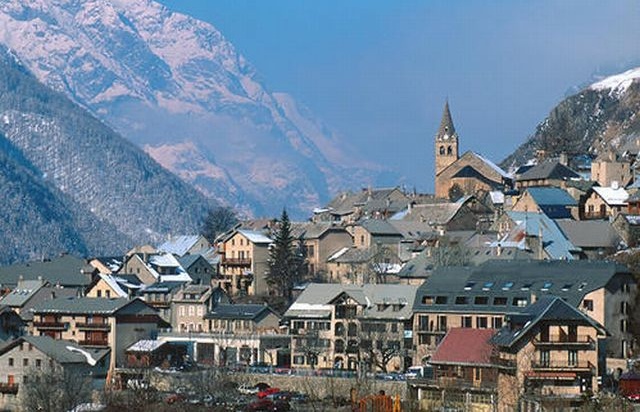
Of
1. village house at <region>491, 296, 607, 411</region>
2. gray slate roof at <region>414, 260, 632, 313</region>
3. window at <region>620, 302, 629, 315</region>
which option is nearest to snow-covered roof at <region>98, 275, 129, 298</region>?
gray slate roof at <region>414, 260, 632, 313</region>

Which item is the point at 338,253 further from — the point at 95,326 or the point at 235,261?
the point at 95,326

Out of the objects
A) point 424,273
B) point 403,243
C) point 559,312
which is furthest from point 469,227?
point 559,312

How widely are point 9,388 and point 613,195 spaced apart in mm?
54596

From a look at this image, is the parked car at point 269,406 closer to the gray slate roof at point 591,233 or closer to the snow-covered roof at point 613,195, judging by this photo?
the gray slate roof at point 591,233

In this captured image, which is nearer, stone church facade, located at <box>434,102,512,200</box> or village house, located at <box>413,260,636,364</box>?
village house, located at <box>413,260,636,364</box>

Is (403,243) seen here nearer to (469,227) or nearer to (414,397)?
(469,227)

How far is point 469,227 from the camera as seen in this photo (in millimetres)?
156250

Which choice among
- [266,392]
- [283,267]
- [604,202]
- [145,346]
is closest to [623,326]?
[266,392]

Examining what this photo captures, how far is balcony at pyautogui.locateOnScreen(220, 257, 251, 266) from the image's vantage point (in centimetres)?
15888

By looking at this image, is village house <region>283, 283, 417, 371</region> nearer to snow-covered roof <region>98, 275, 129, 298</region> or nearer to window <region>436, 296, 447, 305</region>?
window <region>436, 296, 447, 305</region>

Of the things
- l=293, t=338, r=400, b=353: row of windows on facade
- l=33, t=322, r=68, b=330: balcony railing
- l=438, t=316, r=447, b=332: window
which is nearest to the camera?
l=438, t=316, r=447, b=332: window

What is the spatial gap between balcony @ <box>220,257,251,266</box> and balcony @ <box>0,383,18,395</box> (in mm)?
42133

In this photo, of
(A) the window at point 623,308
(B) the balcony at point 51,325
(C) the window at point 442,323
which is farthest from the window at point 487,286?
(B) the balcony at point 51,325

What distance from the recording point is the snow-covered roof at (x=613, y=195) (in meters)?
139
